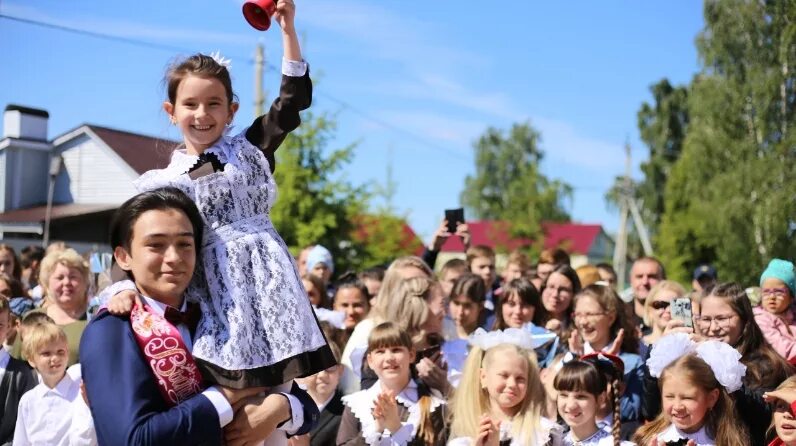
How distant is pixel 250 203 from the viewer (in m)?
2.96

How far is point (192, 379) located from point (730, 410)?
323 centimetres

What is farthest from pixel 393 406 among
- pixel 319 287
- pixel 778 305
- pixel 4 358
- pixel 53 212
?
pixel 53 212

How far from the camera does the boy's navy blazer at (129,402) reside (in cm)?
242

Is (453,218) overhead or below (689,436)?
overhead

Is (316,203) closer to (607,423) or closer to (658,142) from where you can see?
(607,423)

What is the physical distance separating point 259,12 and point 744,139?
25.4 metres

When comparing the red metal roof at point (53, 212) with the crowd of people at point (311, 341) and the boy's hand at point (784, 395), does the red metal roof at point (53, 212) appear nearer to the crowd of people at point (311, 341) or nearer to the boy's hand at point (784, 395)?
the crowd of people at point (311, 341)

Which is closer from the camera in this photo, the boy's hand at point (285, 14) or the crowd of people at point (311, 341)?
the crowd of people at point (311, 341)

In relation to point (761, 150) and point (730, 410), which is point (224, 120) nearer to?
point (730, 410)

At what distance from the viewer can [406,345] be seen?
18.9ft

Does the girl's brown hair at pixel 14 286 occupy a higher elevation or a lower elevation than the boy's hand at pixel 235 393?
higher

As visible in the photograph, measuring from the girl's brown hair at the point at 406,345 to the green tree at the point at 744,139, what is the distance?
18.8 m

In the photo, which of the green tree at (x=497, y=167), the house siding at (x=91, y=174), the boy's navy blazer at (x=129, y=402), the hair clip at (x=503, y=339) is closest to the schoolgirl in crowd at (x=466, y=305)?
the hair clip at (x=503, y=339)

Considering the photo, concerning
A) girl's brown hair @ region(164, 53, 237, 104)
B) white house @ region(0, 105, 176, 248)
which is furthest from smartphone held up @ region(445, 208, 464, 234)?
white house @ region(0, 105, 176, 248)
